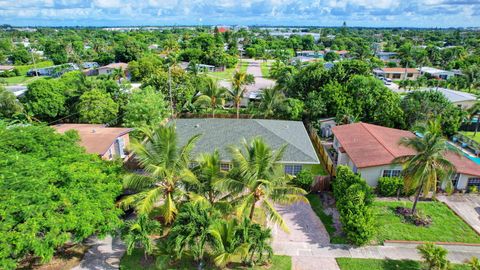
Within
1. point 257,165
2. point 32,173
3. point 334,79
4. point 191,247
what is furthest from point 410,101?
point 32,173

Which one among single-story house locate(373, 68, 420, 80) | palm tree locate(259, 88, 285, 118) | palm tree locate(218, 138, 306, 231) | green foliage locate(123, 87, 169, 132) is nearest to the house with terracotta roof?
palm tree locate(218, 138, 306, 231)

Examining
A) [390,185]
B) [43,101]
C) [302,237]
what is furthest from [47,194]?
[43,101]

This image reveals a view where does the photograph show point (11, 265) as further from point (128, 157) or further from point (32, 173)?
point (128, 157)

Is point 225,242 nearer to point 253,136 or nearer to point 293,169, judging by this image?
point 293,169

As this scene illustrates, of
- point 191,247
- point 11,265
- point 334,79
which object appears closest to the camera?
point 11,265

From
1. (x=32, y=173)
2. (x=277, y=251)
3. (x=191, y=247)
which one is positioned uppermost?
(x=32, y=173)

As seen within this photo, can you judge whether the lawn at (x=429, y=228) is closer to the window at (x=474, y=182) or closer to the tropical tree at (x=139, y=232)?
the window at (x=474, y=182)
